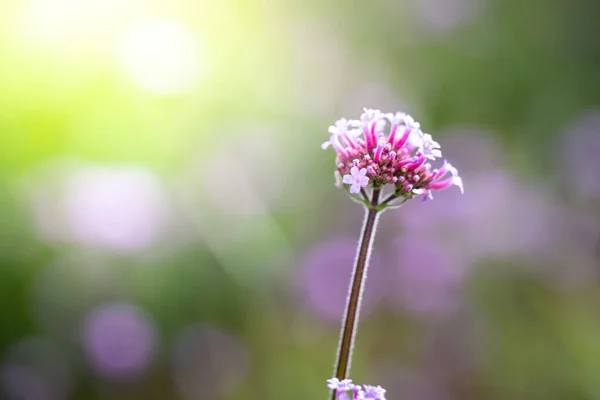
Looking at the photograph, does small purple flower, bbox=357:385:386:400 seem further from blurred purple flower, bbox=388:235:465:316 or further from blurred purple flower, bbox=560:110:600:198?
blurred purple flower, bbox=560:110:600:198

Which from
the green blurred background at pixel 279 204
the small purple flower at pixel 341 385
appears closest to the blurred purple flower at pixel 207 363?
the green blurred background at pixel 279 204

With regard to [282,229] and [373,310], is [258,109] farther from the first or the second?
[373,310]

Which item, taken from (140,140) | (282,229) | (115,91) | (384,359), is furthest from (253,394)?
(115,91)

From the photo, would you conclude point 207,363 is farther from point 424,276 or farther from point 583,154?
point 583,154

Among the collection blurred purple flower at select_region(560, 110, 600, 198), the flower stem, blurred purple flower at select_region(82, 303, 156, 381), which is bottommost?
the flower stem

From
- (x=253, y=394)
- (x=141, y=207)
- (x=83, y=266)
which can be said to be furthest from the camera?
(x=141, y=207)

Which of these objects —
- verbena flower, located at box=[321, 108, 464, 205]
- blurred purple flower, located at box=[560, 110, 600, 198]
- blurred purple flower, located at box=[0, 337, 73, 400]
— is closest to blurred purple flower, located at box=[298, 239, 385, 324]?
blurred purple flower, located at box=[0, 337, 73, 400]
